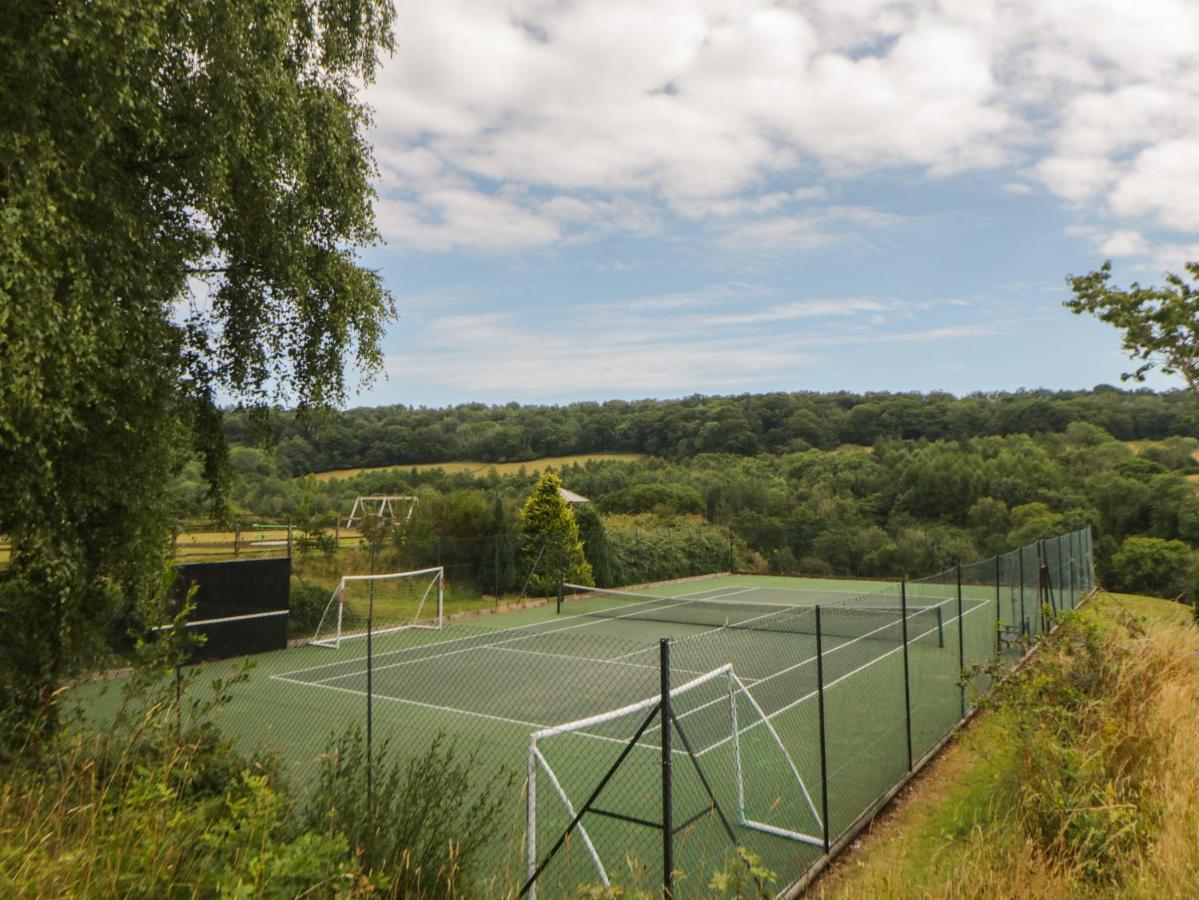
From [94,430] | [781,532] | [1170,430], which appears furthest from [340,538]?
[1170,430]

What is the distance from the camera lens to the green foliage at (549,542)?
23.6 m

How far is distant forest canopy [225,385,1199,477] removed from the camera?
187 ft

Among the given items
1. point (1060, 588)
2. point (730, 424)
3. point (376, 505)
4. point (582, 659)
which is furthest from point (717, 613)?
point (730, 424)

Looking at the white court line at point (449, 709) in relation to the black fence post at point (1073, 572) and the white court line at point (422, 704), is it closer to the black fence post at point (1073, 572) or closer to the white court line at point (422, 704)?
the white court line at point (422, 704)

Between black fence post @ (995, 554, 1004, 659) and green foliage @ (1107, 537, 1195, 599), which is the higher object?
black fence post @ (995, 554, 1004, 659)

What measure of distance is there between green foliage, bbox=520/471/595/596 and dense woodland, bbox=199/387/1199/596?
63 cm

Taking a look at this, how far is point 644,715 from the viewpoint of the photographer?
10406mm

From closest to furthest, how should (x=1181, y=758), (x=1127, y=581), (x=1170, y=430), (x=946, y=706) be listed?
(x=1181, y=758)
(x=946, y=706)
(x=1127, y=581)
(x=1170, y=430)

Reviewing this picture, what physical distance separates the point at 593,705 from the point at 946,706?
4.81 m

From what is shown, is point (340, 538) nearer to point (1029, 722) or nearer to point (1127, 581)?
point (1029, 722)

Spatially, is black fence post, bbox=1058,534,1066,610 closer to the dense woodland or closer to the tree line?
the tree line

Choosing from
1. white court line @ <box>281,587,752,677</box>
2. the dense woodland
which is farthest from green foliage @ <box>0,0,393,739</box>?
white court line @ <box>281,587,752,677</box>

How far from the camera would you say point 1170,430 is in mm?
54562

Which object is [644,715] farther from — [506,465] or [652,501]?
[506,465]
